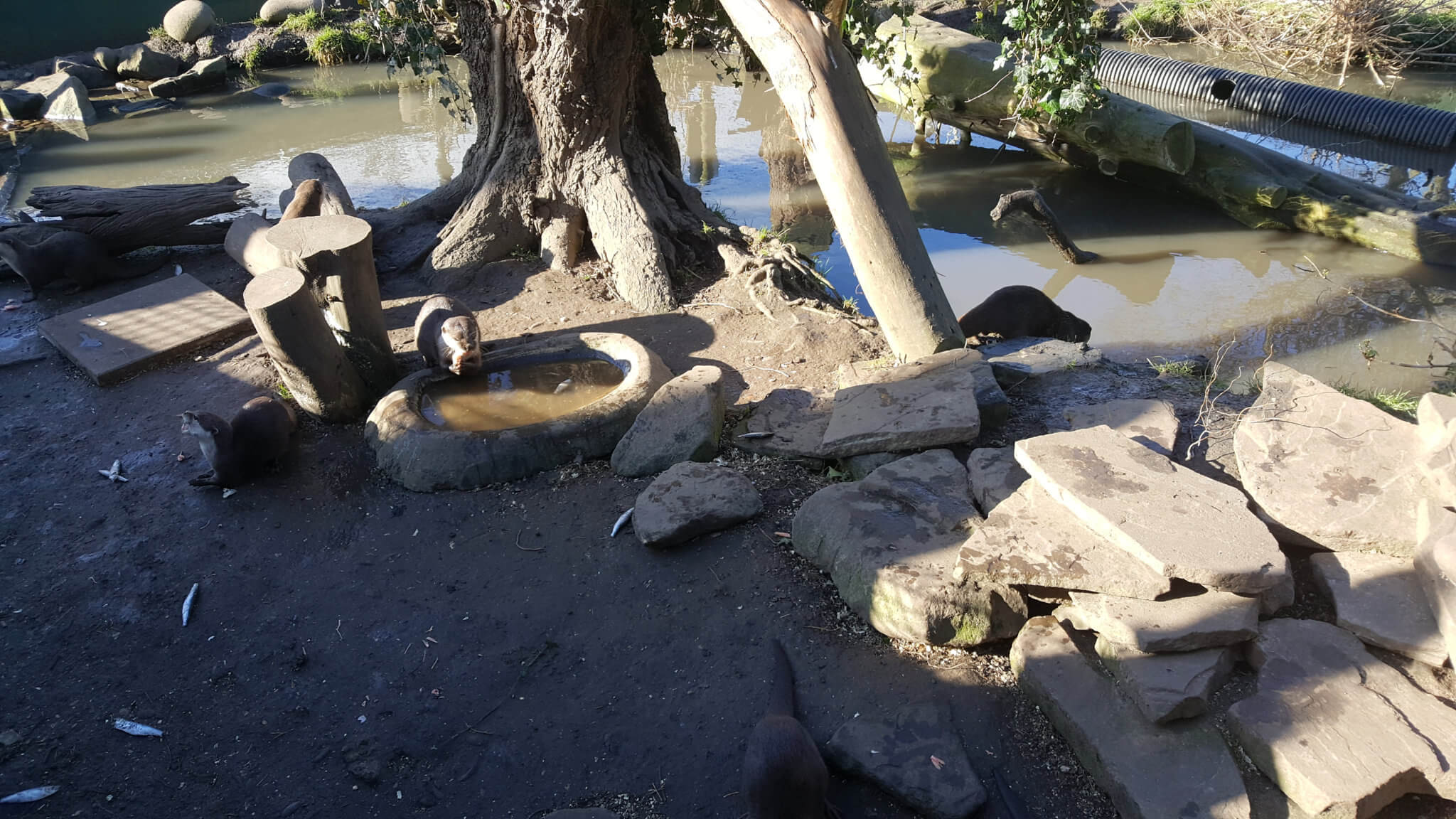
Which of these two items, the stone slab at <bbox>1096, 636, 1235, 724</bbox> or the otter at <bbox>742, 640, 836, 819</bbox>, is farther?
the stone slab at <bbox>1096, 636, 1235, 724</bbox>

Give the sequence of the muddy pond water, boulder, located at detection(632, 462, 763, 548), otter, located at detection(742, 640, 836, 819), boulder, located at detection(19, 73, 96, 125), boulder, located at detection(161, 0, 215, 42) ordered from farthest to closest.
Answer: boulder, located at detection(161, 0, 215, 42) → boulder, located at detection(19, 73, 96, 125) → the muddy pond water → boulder, located at detection(632, 462, 763, 548) → otter, located at detection(742, 640, 836, 819)

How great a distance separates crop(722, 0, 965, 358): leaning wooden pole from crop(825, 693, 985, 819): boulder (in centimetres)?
241

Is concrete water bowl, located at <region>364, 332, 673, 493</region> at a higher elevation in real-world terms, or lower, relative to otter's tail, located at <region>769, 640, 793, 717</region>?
higher

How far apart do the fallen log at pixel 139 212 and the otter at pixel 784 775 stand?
300 inches

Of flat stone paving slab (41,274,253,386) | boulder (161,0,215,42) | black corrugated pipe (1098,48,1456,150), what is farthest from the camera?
boulder (161,0,215,42)

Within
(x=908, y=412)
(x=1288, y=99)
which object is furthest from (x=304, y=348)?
(x=1288, y=99)

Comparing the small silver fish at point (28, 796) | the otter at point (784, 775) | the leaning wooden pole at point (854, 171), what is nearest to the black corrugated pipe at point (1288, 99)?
the leaning wooden pole at point (854, 171)

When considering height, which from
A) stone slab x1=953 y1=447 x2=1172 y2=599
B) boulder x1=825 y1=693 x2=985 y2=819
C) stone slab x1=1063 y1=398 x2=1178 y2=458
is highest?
stone slab x1=1063 y1=398 x2=1178 y2=458

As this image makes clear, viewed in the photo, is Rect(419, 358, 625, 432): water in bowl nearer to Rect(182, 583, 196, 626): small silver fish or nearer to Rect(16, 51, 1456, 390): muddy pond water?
Rect(182, 583, 196, 626): small silver fish

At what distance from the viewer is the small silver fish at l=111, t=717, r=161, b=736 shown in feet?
11.3

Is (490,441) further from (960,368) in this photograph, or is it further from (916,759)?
(916,759)

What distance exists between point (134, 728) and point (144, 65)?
1712cm

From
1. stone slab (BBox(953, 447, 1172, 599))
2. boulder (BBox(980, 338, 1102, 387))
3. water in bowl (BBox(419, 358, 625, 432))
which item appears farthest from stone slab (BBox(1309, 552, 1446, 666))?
water in bowl (BBox(419, 358, 625, 432))

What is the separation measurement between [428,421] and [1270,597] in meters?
4.16
